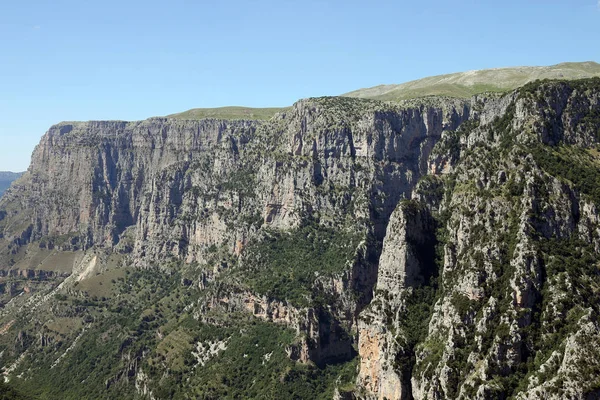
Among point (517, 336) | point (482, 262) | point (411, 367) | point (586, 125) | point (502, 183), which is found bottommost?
point (411, 367)

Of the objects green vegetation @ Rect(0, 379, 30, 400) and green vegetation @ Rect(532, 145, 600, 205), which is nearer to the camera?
green vegetation @ Rect(532, 145, 600, 205)

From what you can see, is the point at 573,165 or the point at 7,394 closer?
the point at 573,165

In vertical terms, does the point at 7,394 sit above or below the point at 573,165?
below

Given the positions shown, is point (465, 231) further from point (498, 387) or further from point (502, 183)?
point (498, 387)

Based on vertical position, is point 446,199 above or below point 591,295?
above

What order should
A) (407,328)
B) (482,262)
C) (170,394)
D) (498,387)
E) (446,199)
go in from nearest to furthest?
(498,387) < (482,262) < (407,328) < (446,199) < (170,394)

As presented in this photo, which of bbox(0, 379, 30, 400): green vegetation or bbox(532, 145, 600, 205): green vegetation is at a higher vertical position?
bbox(532, 145, 600, 205): green vegetation

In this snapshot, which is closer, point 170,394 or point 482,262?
point 482,262

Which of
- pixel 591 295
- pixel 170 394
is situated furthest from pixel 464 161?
pixel 170 394

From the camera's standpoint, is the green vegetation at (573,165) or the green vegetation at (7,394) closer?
the green vegetation at (573,165)

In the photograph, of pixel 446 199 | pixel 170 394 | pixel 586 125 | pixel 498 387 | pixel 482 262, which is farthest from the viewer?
pixel 170 394

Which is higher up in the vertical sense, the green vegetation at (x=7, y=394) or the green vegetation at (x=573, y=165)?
A: the green vegetation at (x=573, y=165)
